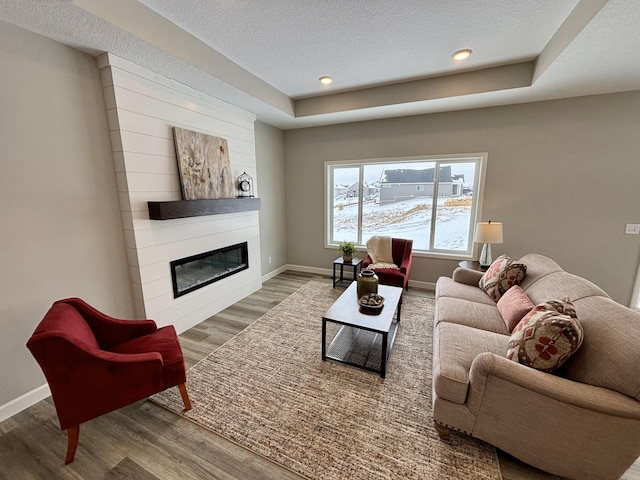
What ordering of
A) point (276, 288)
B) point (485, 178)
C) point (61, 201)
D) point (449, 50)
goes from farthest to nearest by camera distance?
point (276, 288) → point (485, 178) → point (449, 50) → point (61, 201)

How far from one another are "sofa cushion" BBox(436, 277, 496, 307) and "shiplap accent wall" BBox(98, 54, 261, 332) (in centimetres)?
277

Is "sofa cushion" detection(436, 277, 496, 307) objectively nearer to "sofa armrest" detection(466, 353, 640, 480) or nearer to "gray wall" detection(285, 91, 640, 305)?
A: "gray wall" detection(285, 91, 640, 305)

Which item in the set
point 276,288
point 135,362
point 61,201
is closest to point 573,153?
point 276,288

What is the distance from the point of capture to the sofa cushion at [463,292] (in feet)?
8.58

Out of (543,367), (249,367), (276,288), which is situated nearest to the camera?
(543,367)

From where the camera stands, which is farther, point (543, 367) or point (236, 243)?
point (236, 243)

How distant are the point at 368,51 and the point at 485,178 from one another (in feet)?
7.79

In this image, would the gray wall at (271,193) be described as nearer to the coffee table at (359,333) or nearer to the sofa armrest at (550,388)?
the coffee table at (359,333)

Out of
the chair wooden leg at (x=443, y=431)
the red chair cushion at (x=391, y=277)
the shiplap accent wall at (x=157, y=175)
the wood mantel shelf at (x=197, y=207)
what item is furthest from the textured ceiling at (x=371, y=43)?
the chair wooden leg at (x=443, y=431)

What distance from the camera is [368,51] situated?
8.23ft

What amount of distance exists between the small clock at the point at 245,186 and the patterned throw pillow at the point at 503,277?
10.6 ft

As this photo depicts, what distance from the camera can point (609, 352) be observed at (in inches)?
51.5

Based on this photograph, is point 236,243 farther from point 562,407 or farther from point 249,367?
point 562,407

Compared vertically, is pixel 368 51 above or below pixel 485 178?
above
